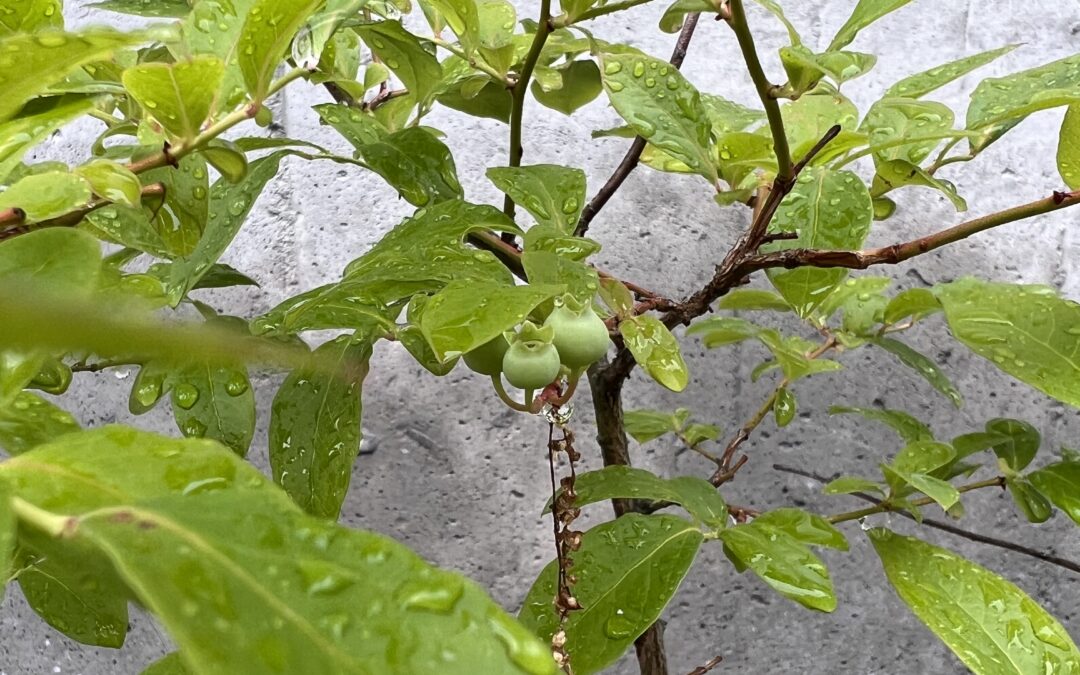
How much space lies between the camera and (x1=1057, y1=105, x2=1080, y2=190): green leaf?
29cm

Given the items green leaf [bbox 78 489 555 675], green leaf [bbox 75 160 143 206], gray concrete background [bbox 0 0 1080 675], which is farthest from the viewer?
gray concrete background [bbox 0 0 1080 675]

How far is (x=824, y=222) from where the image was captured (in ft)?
1.06

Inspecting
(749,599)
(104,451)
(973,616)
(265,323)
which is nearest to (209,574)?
(104,451)

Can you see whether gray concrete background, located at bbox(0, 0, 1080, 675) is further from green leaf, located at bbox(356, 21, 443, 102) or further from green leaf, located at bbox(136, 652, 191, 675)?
green leaf, located at bbox(136, 652, 191, 675)

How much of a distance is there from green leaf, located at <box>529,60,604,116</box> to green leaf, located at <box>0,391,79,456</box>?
25 centimetres

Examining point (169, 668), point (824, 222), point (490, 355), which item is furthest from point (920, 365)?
point (169, 668)

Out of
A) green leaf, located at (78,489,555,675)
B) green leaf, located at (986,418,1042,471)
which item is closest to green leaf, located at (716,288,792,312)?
green leaf, located at (986,418,1042,471)

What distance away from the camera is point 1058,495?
36 centimetres

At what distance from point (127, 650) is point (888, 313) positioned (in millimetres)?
578

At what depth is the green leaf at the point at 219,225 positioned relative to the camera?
29 centimetres

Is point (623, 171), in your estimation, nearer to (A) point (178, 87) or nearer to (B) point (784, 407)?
(B) point (784, 407)

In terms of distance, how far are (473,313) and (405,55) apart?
0.63 ft

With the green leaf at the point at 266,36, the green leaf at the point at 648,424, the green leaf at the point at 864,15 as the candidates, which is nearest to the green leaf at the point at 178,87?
the green leaf at the point at 266,36

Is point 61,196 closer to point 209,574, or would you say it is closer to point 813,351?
point 209,574
